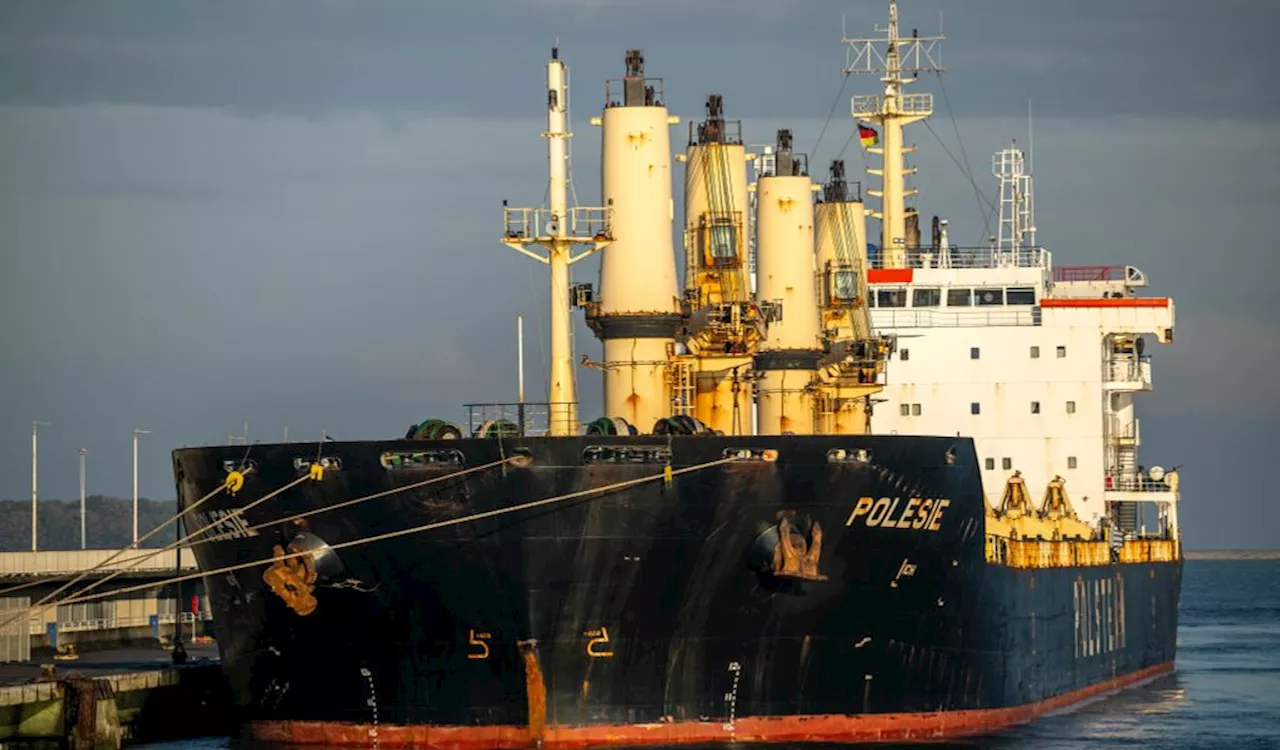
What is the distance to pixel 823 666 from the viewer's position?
33406 mm

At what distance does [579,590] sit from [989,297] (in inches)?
1043

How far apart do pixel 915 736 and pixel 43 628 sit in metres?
21.6

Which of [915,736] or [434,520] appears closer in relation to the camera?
[434,520]

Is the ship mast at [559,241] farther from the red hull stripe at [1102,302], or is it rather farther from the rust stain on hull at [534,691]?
the red hull stripe at [1102,302]

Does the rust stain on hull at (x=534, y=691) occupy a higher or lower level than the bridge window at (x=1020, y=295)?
lower

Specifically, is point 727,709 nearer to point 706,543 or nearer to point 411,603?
point 706,543

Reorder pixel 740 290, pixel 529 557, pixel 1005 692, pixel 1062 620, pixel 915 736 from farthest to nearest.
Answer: pixel 1062 620, pixel 740 290, pixel 1005 692, pixel 915 736, pixel 529 557

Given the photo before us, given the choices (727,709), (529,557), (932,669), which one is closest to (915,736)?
(932,669)

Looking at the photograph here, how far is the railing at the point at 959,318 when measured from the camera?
54.9 meters

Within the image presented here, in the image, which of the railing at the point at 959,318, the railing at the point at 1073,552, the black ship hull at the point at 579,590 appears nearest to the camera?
the black ship hull at the point at 579,590

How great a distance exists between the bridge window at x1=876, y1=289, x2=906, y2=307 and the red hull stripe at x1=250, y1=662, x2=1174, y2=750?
21336 millimetres

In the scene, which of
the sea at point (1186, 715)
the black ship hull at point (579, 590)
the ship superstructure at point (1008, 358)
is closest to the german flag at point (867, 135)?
the ship superstructure at point (1008, 358)

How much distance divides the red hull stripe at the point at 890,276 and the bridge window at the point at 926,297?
0.39 meters

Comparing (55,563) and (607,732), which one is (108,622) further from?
(607,732)
